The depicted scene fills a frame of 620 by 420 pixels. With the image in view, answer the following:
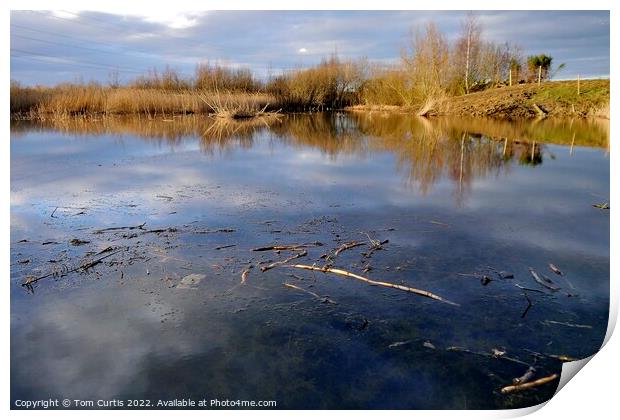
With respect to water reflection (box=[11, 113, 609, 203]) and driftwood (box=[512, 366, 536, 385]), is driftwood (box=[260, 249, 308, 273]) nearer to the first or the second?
driftwood (box=[512, 366, 536, 385])

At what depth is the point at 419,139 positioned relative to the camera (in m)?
13.6

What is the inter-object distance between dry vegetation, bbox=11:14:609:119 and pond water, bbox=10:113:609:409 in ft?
13.2

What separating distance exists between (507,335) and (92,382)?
99.1 inches

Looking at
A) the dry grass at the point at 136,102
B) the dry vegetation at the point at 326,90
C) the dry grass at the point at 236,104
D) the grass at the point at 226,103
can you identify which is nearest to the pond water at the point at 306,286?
the dry vegetation at the point at 326,90

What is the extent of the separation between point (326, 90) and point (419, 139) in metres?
9.21

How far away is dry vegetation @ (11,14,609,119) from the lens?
12086 millimetres

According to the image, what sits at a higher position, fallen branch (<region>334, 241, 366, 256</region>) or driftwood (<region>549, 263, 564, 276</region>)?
fallen branch (<region>334, 241, 366, 256</region>)

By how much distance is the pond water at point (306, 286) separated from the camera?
107 inches

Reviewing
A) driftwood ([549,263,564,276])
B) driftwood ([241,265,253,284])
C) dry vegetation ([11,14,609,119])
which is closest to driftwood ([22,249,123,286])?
driftwood ([241,265,253,284])

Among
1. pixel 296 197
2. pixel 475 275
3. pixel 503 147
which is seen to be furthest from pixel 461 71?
pixel 475 275

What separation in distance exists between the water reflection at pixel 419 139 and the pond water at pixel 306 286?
0.66 meters

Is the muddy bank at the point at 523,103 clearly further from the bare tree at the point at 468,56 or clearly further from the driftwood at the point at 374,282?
the driftwood at the point at 374,282

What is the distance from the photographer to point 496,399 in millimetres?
2570

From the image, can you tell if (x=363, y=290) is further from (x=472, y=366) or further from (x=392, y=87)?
(x=392, y=87)
